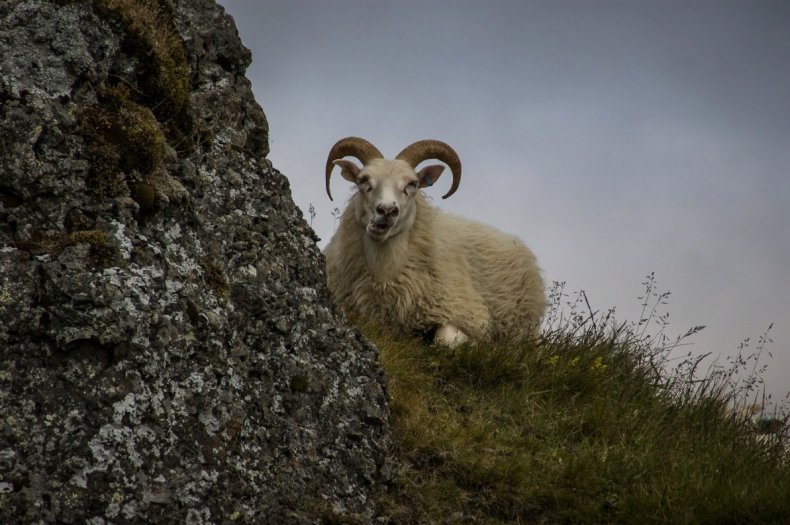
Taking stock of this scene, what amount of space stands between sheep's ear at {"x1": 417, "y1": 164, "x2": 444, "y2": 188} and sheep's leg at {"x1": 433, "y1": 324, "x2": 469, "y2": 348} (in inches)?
80.3

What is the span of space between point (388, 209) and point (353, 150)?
4.44 ft

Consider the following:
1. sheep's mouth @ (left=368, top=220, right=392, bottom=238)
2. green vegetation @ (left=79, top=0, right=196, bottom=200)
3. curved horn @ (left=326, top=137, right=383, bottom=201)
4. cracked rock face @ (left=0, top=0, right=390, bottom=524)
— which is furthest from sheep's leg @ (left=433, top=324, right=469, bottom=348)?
green vegetation @ (left=79, top=0, right=196, bottom=200)

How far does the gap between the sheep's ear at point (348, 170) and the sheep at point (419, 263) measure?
0.04 feet

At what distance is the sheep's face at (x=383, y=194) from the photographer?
8.58 meters

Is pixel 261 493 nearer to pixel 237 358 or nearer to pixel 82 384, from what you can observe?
pixel 237 358

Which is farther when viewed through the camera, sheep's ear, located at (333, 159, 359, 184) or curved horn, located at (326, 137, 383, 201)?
curved horn, located at (326, 137, 383, 201)

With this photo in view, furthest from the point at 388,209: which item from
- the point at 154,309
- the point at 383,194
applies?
the point at 154,309

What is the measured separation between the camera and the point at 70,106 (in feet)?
13.0

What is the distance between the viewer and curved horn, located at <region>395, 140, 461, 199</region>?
9.57m

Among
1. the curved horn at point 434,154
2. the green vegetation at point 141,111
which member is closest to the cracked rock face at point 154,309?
the green vegetation at point 141,111

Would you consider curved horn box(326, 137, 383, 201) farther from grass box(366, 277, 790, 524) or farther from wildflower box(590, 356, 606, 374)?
wildflower box(590, 356, 606, 374)

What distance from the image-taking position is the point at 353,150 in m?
9.55

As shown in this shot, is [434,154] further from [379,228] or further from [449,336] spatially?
[449,336]

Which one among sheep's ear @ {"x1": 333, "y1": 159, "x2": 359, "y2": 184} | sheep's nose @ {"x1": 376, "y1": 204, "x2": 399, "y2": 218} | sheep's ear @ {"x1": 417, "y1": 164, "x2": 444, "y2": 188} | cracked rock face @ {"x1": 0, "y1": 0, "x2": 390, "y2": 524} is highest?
sheep's ear @ {"x1": 417, "y1": 164, "x2": 444, "y2": 188}
